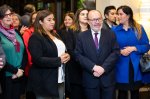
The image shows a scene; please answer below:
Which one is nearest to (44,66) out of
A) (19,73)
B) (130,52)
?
(19,73)

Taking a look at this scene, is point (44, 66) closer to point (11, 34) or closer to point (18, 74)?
point (18, 74)

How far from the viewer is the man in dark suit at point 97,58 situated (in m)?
4.57

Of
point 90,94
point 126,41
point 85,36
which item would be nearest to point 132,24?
point 126,41

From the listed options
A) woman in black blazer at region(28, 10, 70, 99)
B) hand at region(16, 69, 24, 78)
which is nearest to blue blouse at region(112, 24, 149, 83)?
woman in black blazer at region(28, 10, 70, 99)

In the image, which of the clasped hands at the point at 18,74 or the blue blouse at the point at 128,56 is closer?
the clasped hands at the point at 18,74

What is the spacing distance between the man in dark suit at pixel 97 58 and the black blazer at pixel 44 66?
43 cm

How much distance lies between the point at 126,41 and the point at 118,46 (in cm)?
28

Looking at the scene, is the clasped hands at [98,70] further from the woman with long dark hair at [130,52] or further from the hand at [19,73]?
the hand at [19,73]

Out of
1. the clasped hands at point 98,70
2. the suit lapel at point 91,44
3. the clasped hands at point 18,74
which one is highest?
the suit lapel at point 91,44

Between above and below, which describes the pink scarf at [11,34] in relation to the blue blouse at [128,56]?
above

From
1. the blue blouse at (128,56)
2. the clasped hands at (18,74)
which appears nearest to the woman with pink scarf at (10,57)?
the clasped hands at (18,74)

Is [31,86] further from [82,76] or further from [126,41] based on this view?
[126,41]

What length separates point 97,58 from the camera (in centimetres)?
459

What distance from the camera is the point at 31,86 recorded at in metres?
4.43
